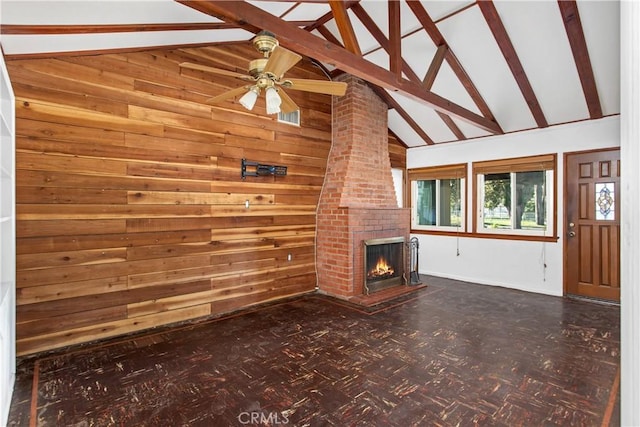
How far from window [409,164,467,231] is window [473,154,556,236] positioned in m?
0.33

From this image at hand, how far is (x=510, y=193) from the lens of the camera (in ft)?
18.4

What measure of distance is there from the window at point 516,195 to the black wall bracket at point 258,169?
3669 millimetres

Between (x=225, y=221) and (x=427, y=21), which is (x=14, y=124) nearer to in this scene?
(x=225, y=221)

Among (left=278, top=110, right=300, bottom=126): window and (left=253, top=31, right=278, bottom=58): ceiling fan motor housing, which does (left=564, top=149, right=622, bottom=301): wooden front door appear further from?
(left=253, top=31, right=278, bottom=58): ceiling fan motor housing

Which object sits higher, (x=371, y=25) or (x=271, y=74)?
(x=371, y=25)

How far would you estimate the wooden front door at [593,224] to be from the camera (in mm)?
4617

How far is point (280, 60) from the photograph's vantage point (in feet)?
7.36

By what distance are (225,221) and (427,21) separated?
3499 mm

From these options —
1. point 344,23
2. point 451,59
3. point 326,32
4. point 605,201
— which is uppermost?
point 326,32

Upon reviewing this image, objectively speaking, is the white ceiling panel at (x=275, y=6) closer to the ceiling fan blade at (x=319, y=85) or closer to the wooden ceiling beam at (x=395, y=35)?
the wooden ceiling beam at (x=395, y=35)

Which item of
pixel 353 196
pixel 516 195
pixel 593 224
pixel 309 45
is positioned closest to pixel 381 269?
pixel 353 196

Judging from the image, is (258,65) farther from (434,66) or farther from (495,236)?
(495,236)

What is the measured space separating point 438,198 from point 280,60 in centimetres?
519

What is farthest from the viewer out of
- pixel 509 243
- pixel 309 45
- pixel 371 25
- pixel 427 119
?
pixel 427 119
